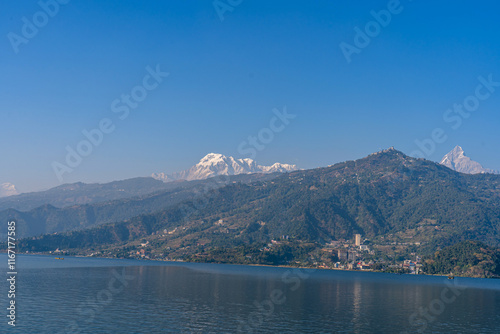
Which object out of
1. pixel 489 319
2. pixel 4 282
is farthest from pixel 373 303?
pixel 4 282

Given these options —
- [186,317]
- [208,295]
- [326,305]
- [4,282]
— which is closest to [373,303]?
[326,305]

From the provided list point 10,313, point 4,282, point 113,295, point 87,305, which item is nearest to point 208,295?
point 113,295

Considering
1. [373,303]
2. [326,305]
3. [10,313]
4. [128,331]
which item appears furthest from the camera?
[373,303]

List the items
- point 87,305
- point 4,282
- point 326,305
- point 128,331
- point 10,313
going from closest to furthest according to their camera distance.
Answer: point 128,331 → point 10,313 → point 87,305 → point 326,305 → point 4,282

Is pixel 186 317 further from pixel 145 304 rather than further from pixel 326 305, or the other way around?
pixel 326 305

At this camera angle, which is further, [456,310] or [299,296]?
[299,296]

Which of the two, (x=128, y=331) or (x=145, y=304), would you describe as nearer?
(x=128, y=331)

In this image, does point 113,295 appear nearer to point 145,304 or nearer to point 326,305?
point 145,304

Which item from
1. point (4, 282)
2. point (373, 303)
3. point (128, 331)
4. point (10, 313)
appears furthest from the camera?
point (4, 282)

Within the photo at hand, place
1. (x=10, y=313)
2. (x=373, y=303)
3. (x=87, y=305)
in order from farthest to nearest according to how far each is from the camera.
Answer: (x=373, y=303) → (x=87, y=305) → (x=10, y=313)
